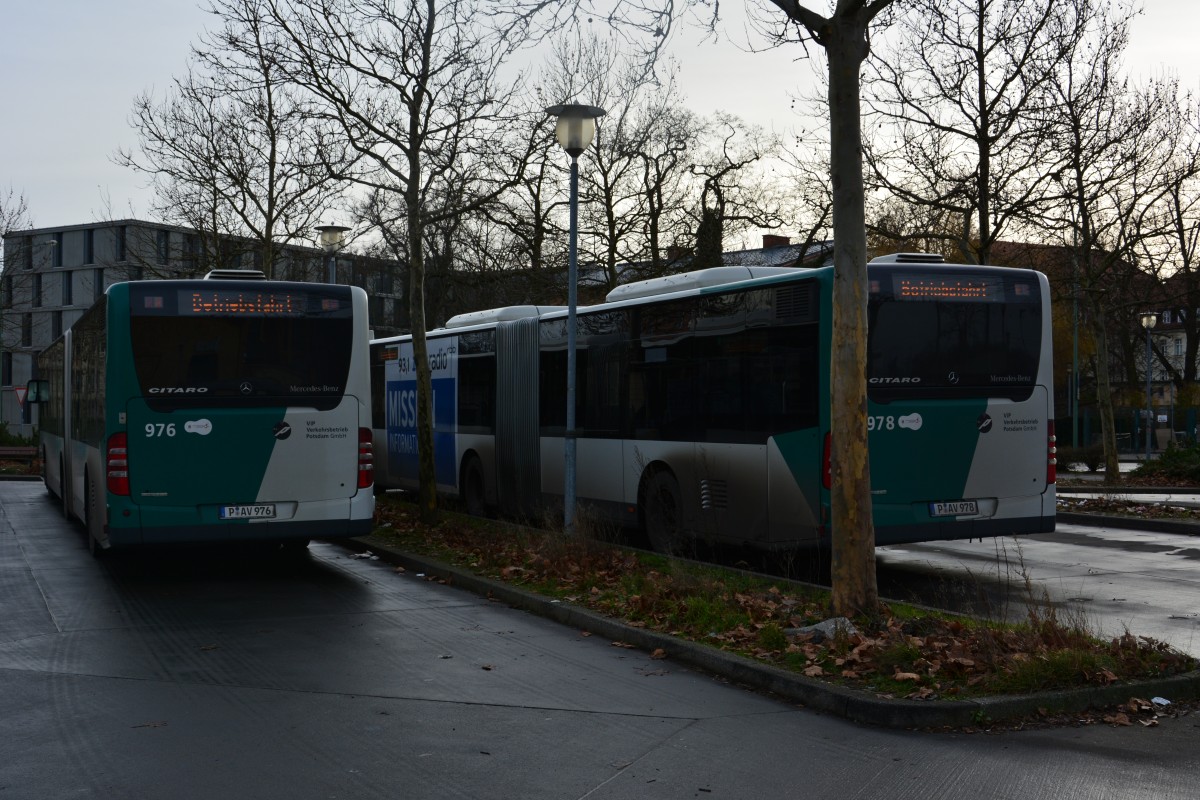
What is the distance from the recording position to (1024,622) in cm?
827

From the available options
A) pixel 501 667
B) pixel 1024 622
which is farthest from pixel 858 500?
pixel 501 667

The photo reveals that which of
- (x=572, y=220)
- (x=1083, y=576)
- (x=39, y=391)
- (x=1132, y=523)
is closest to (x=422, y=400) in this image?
(x=572, y=220)

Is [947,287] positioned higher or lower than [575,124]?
lower

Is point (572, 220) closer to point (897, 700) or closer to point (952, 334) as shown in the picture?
point (952, 334)

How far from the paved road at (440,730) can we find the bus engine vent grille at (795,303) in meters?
4.10

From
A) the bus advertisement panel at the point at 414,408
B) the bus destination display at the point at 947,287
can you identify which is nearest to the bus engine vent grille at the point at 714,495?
the bus destination display at the point at 947,287

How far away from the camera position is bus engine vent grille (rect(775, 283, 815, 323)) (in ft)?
39.5

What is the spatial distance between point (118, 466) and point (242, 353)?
163cm

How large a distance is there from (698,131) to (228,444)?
93.0 ft

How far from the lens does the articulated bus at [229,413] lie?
12.1 meters

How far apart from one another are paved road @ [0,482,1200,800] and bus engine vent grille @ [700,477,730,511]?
137 inches

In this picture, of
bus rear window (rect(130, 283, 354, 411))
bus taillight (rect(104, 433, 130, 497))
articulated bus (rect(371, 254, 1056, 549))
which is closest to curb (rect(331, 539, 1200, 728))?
articulated bus (rect(371, 254, 1056, 549))

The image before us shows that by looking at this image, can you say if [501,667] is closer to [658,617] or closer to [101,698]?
[658,617]

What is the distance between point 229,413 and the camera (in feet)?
40.8
